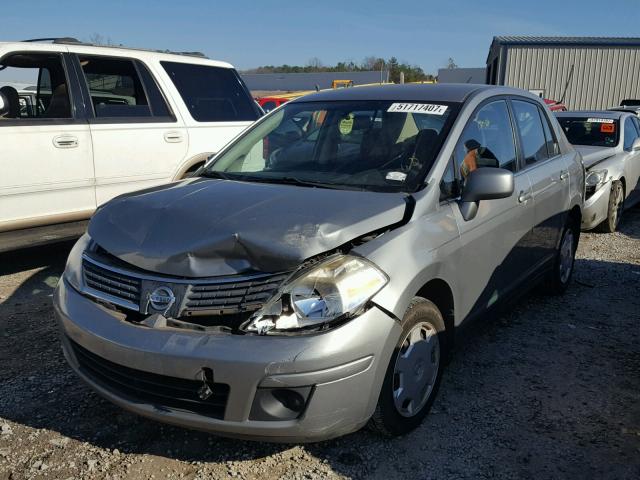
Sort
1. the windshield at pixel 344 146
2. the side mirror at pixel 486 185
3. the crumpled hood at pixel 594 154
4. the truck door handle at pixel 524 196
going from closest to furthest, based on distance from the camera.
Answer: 1. the side mirror at pixel 486 185
2. the windshield at pixel 344 146
3. the truck door handle at pixel 524 196
4. the crumpled hood at pixel 594 154

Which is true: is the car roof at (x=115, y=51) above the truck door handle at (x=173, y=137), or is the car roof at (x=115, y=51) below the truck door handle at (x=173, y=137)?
above

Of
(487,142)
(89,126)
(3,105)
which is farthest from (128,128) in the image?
(487,142)

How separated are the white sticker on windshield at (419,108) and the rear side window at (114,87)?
297cm

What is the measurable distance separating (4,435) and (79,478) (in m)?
0.61

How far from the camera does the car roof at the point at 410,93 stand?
12.0 ft

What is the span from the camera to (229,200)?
292 cm

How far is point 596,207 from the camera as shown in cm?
689

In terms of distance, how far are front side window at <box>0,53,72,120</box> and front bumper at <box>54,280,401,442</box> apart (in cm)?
330

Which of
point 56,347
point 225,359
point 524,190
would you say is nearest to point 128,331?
point 225,359

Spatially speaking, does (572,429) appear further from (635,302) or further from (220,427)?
(635,302)

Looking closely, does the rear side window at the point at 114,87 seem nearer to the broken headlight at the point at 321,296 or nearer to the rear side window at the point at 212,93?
the rear side window at the point at 212,93

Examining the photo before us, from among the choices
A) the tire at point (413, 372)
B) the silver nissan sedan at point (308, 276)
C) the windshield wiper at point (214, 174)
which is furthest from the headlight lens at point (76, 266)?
the tire at point (413, 372)

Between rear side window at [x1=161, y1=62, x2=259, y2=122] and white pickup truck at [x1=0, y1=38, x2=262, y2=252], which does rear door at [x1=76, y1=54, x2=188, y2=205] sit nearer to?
white pickup truck at [x1=0, y1=38, x2=262, y2=252]

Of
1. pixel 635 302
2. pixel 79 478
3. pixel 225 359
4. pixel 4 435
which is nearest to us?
pixel 225 359
